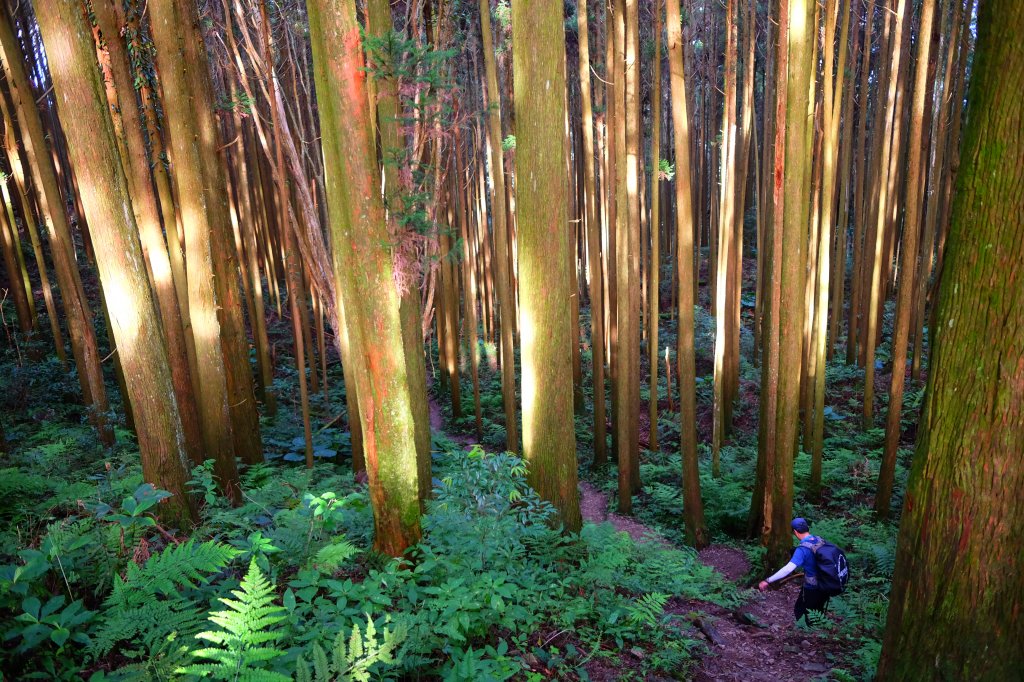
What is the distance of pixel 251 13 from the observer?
846cm

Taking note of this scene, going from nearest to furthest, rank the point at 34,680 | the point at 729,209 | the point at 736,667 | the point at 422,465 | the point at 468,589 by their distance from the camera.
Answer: the point at 34,680
the point at 468,589
the point at 736,667
the point at 422,465
the point at 729,209

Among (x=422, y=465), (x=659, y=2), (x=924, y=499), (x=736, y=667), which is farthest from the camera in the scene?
(x=659, y=2)

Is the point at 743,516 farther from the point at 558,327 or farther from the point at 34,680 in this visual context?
the point at 34,680

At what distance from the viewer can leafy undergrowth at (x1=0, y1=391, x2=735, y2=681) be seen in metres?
2.56

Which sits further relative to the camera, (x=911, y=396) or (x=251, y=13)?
(x=911, y=396)

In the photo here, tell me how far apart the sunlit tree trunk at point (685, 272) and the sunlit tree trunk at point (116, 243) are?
583cm

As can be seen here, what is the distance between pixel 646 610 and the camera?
4.67 metres

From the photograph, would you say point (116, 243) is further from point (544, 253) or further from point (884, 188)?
point (884, 188)

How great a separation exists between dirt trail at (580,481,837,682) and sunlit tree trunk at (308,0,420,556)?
9.08ft

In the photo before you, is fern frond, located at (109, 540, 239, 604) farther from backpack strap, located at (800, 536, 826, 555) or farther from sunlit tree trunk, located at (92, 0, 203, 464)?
backpack strap, located at (800, 536, 826, 555)

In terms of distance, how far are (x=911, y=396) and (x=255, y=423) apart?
13478mm

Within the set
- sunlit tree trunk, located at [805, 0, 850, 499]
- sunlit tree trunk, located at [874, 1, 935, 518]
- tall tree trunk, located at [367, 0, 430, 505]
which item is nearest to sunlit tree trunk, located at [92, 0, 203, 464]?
tall tree trunk, located at [367, 0, 430, 505]

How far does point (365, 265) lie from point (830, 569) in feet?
18.3

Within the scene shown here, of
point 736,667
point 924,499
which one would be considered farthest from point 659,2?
point 736,667
